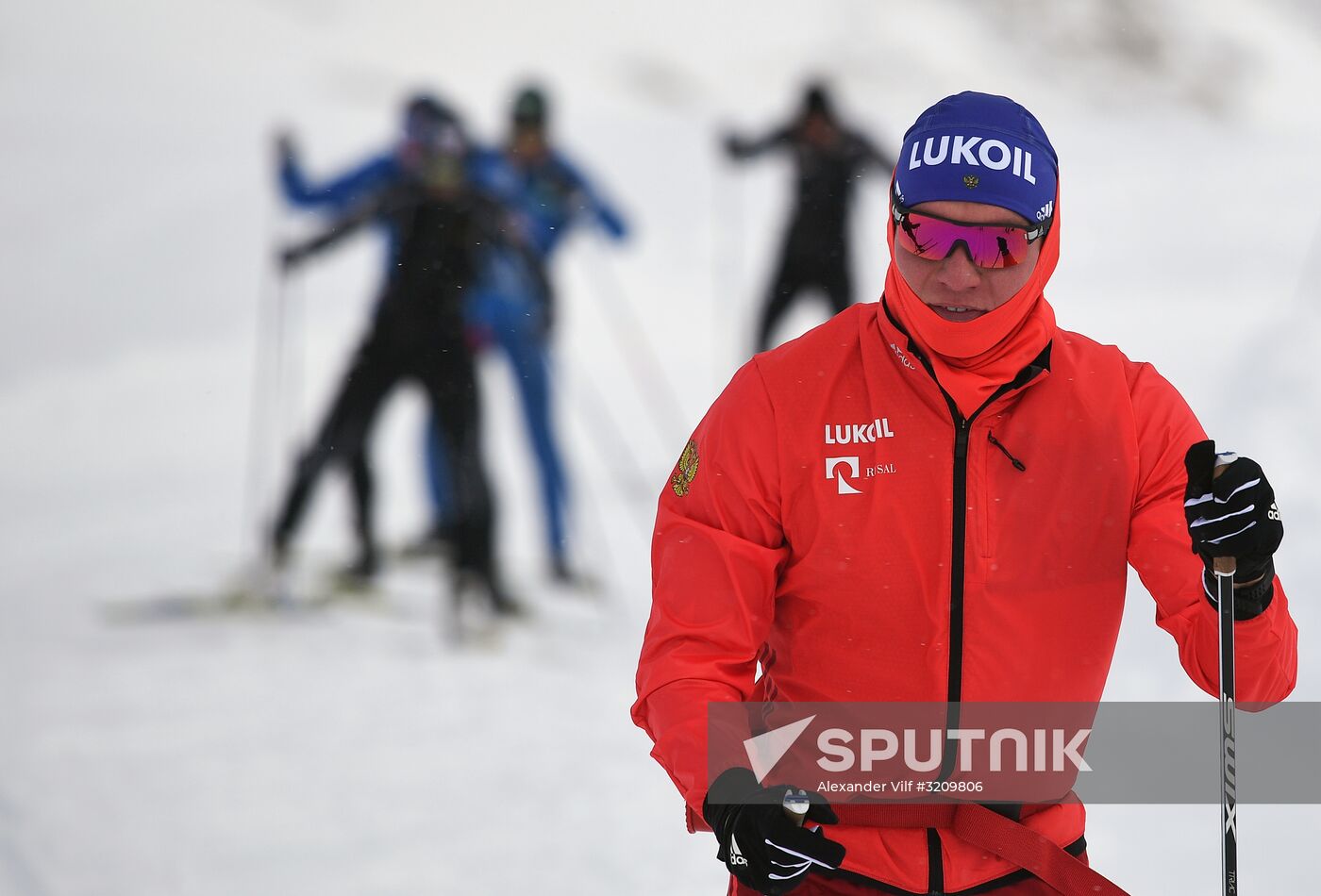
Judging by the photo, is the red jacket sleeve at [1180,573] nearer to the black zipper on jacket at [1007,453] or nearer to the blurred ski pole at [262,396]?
the black zipper on jacket at [1007,453]

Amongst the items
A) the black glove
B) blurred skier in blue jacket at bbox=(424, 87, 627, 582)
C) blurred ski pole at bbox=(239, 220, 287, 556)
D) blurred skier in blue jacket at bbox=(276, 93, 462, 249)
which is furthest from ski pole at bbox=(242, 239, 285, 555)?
the black glove

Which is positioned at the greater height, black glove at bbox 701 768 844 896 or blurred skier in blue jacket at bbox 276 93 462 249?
blurred skier in blue jacket at bbox 276 93 462 249

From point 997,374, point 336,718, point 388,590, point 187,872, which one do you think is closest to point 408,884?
point 187,872

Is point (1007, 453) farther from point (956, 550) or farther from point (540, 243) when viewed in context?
point (540, 243)

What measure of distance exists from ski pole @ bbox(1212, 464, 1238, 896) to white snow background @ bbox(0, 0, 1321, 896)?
1761 mm

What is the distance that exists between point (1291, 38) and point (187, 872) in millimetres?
13732

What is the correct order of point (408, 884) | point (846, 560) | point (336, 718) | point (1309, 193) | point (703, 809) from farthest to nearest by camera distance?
1. point (1309, 193)
2. point (336, 718)
3. point (408, 884)
4. point (846, 560)
5. point (703, 809)

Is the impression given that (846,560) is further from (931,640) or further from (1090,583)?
(1090,583)

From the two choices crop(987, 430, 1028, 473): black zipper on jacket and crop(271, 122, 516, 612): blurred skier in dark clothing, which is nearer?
crop(987, 430, 1028, 473): black zipper on jacket

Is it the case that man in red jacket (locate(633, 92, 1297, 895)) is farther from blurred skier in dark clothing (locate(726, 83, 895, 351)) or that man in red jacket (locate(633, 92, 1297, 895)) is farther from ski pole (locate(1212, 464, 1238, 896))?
blurred skier in dark clothing (locate(726, 83, 895, 351))

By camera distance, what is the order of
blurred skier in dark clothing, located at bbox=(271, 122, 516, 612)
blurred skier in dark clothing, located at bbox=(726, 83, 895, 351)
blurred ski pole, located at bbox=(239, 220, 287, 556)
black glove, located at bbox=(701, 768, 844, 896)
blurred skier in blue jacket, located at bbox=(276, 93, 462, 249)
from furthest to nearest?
1. blurred ski pole, located at bbox=(239, 220, 287, 556)
2. blurred skier in dark clothing, located at bbox=(726, 83, 895, 351)
3. blurred skier in blue jacket, located at bbox=(276, 93, 462, 249)
4. blurred skier in dark clothing, located at bbox=(271, 122, 516, 612)
5. black glove, located at bbox=(701, 768, 844, 896)

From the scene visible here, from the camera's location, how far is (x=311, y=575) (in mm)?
6293

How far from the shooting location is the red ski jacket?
5.74 feet

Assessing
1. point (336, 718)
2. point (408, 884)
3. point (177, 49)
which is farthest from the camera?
point (177, 49)
